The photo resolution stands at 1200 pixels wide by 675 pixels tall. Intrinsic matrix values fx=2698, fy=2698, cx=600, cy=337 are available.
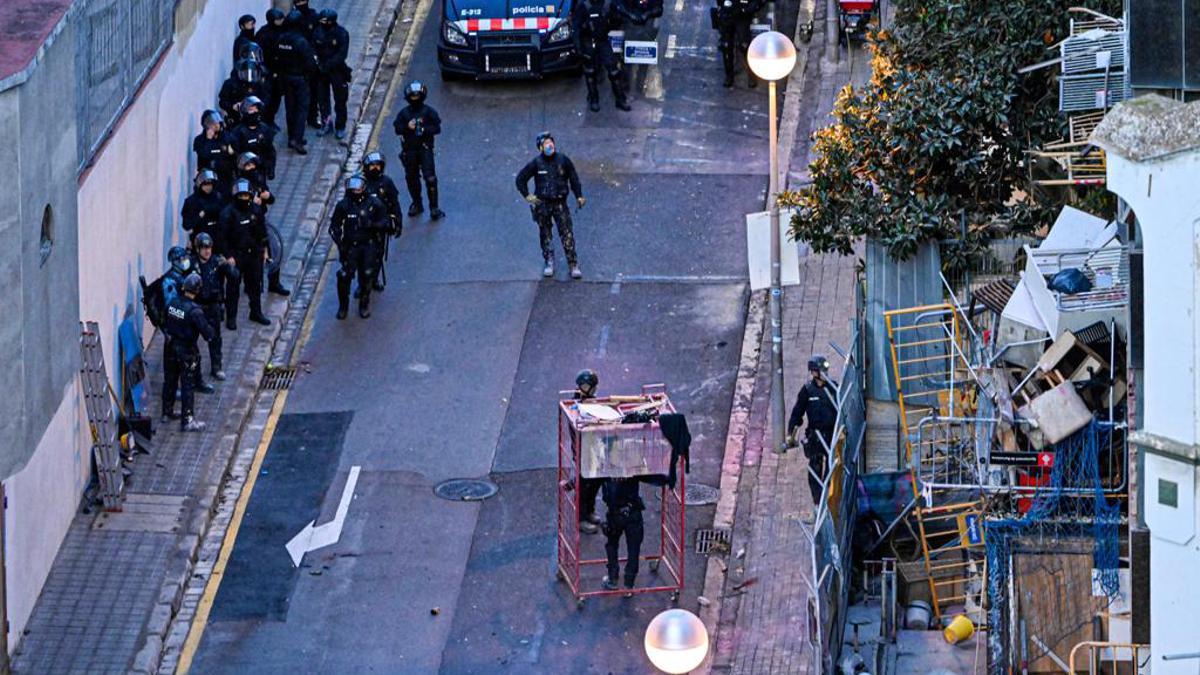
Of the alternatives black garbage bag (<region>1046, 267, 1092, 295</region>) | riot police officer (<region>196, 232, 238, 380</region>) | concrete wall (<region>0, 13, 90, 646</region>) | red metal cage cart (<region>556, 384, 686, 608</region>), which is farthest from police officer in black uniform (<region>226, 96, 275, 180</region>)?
black garbage bag (<region>1046, 267, 1092, 295</region>)

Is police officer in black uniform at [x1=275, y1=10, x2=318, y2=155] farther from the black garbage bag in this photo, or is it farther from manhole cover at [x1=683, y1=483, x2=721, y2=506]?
the black garbage bag

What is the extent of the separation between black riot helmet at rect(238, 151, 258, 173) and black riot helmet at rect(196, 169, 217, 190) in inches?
17.2

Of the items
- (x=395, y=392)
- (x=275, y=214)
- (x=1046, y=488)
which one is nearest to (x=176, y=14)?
(x=275, y=214)

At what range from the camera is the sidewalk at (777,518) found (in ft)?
77.9

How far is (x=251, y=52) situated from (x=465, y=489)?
807 centimetres

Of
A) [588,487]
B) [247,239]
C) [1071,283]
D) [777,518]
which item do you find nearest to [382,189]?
[247,239]

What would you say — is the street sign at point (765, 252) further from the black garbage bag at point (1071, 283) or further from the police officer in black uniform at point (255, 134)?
the police officer in black uniform at point (255, 134)

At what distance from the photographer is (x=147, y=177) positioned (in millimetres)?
28703

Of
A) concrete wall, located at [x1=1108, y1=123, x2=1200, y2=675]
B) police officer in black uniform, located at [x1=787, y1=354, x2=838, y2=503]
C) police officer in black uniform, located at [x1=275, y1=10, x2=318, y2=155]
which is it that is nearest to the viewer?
concrete wall, located at [x1=1108, y1=123, x2=1200, y2=675]

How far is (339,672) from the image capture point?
23.4 metres

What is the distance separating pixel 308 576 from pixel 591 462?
10.2 feet

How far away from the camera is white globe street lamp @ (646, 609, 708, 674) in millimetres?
19797

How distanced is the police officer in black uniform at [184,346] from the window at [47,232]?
393cm

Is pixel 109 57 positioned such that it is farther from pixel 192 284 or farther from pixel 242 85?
pixel 242 85
